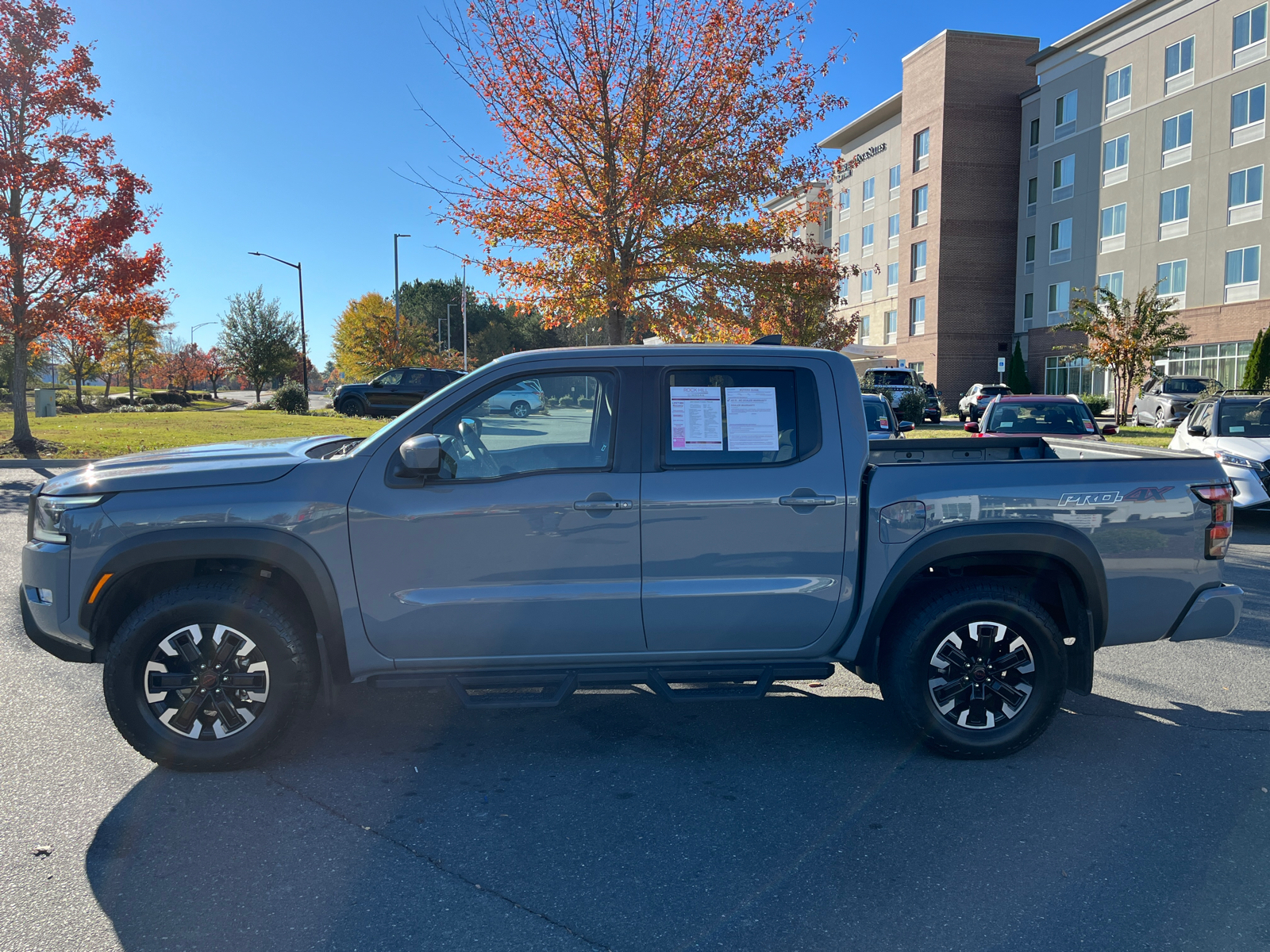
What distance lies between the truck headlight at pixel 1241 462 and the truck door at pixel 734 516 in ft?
27.7

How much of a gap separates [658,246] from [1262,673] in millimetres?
10137

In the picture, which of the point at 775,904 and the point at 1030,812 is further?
the point at 1030,812

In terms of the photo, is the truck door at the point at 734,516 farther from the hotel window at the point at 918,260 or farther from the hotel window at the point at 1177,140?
the hotel window at the point at 918,260

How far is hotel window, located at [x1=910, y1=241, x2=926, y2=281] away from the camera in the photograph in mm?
52969

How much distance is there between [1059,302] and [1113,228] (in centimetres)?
509

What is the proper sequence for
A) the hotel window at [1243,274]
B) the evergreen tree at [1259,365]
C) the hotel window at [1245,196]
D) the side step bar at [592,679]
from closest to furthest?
1. the side step bar at [592,679]
2. the evergreen tree at [1259,365]
3. the hotel window at [1245,196]
4. the hotel window at [1243,274]

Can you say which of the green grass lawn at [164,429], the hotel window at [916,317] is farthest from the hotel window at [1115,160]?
the green grass lawn at [164,429]

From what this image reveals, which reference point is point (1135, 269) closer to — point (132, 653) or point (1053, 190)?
point (1053, 190)

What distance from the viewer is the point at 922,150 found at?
52.0 meters

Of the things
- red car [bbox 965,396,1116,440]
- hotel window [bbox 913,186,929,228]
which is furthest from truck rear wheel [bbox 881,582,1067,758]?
hotel window [bbox 913,186,929,228]

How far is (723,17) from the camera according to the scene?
43.1 feet

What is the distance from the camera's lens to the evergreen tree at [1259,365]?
3212 centimetres

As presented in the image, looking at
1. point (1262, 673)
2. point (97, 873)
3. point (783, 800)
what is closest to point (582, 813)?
point (783, 800)

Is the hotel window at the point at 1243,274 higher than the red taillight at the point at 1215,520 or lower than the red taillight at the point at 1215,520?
higher
